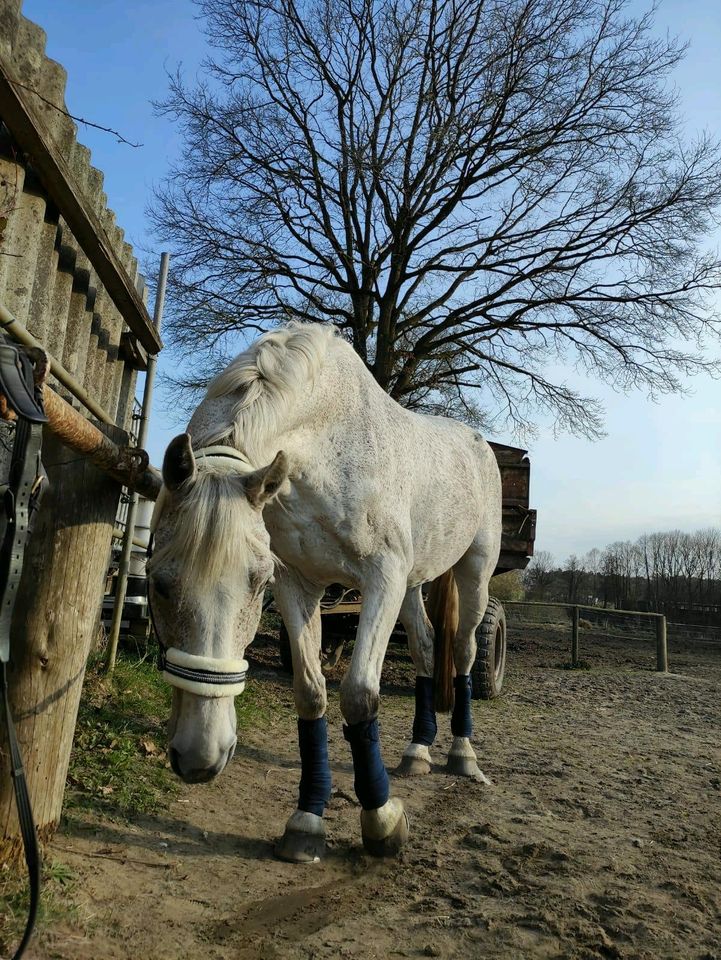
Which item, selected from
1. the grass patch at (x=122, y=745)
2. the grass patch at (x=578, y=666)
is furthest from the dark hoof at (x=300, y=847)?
the grass patch at (x=578, y=666)

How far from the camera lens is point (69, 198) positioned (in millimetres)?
3850

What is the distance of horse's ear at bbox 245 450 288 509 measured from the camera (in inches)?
80.0

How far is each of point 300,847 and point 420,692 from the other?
6.13 ft

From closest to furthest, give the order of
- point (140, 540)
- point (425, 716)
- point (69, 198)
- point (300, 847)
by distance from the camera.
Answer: point (300, 847)
point (69, 198)
point (425, 716)
point (140, 540)

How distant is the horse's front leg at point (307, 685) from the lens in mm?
2994

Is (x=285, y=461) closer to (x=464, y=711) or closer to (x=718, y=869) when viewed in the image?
(x=718, y=869)

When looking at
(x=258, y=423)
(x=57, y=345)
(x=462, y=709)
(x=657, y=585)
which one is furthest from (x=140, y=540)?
(x=657, y=585)

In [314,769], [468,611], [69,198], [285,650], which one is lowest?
[314,769]

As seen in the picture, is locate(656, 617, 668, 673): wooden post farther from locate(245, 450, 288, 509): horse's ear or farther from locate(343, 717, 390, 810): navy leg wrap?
locate(245, 450, 288, 509): horse's ear

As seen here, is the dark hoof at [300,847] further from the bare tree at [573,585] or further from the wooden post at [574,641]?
the bare tree at [573,585]

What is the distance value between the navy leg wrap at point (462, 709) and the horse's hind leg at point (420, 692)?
135 millimetres

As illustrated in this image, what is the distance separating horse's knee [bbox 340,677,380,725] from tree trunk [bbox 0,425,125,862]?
3.42 feet

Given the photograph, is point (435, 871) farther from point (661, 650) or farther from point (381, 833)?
point (661, 650)

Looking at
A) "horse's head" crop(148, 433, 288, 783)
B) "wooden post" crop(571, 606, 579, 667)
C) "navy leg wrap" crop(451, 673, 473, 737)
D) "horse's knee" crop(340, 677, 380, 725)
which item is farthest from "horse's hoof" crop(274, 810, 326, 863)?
"wooden post" crop(571, 606, 579, 667)
